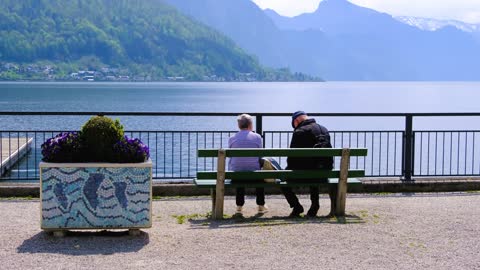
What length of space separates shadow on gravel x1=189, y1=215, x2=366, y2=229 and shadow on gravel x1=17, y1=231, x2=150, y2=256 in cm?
108

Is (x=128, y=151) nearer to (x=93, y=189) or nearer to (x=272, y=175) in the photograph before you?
(x=93, y=189)

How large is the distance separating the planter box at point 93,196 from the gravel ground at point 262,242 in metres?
Answer: 0.18

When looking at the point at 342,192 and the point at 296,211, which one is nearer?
the point at 342,192

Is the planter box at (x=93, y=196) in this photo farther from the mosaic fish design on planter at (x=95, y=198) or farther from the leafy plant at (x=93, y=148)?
the leafy plant at (x=93, y=148)

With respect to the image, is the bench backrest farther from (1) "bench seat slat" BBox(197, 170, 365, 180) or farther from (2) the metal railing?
(2) the metal railing

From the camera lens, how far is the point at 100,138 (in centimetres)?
862

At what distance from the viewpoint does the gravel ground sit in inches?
291

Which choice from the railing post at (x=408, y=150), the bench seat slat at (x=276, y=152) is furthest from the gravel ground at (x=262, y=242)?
the railing post at (x=408, y=150)

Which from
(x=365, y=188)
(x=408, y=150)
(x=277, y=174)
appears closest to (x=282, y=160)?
(x=408, y=150)

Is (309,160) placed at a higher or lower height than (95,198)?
higher

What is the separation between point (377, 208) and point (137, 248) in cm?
416

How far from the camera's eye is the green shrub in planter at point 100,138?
28.2ft

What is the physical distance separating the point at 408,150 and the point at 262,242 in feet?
18.4

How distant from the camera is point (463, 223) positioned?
969cm
